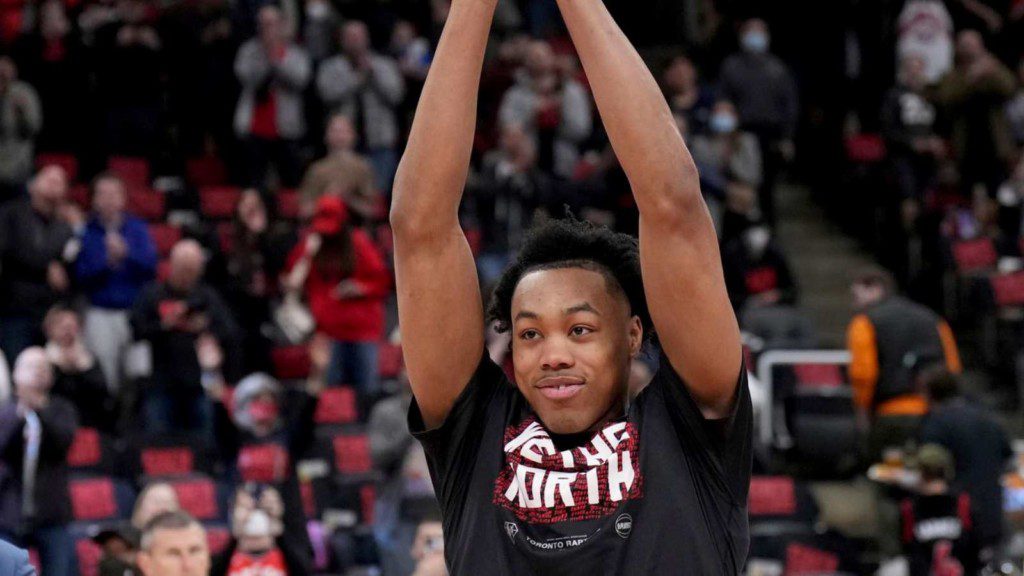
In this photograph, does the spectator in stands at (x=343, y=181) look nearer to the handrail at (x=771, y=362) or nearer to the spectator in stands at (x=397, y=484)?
the spectator in stands at (x=397, y=484)

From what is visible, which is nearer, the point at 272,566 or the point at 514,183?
the point at 272,566

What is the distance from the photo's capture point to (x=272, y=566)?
735cm

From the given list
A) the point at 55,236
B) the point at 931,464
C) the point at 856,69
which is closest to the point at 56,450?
the point at 55,236

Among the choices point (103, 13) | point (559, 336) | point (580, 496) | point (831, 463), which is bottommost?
point (831, 463)

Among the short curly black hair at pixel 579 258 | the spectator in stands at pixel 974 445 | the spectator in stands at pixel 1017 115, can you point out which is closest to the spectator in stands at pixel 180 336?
the spectator in stands at pixel 974 445

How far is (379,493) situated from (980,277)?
5.36m

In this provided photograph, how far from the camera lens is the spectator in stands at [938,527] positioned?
8680 millimetres

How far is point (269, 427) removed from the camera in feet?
29.5

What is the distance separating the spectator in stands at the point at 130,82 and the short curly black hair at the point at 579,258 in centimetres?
1018

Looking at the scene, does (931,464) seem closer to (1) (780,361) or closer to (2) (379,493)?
(1) (780,361)

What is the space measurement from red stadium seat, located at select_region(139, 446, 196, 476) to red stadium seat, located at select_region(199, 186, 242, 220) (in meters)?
3.31

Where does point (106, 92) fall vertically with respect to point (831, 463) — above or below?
above

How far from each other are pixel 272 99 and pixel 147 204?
119 cm

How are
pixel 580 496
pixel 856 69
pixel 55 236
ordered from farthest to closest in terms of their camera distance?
pixel 856 69 → pixel 55 236 → pixel 580 496
